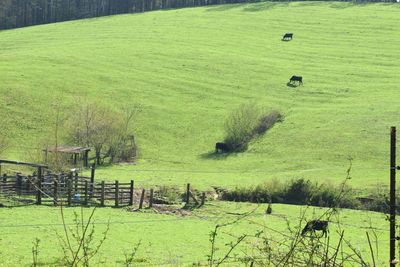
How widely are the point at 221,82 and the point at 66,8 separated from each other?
5578 cm

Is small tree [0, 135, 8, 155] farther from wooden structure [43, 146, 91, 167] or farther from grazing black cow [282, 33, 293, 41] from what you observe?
grazing black cow [282, 33, 293, 41]

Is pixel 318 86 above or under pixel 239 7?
under

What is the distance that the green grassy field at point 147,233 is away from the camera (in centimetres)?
2327

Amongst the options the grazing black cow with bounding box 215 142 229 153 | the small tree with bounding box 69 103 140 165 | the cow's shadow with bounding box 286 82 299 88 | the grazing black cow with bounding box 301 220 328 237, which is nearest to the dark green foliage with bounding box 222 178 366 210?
the small tree with bounding box 69 103 140 165

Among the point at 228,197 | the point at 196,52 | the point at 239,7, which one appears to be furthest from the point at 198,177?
the point at 239,7

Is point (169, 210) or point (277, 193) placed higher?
point (169, 210)

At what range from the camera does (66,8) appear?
13038 cm

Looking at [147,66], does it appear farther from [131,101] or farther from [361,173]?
[361,173]

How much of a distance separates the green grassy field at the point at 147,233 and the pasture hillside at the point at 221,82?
1122 centimetres

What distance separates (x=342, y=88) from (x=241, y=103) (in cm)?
1224

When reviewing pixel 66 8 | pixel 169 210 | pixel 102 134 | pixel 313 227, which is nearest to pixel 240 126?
pixel 102 134

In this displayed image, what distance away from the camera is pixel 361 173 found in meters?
52.6

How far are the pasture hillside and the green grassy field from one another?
442 inches

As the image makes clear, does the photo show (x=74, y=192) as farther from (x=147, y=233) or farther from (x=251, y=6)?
(x=251, y=6)
